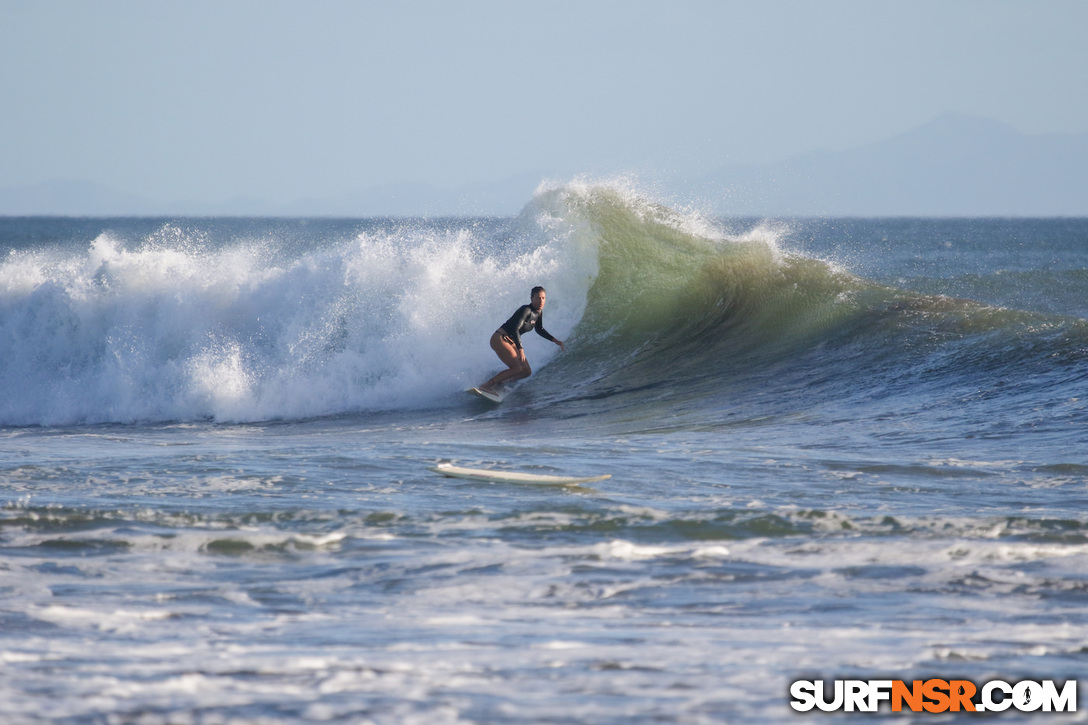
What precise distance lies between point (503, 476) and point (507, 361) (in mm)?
5265

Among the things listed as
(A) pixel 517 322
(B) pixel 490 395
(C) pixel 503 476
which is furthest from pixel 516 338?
(C) pixel 503 476

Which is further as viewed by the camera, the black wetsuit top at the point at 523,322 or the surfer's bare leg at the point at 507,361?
the surfer's bare leg at the point at 507,361

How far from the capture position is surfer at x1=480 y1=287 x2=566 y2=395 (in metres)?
11.8

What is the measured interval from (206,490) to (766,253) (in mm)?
11409

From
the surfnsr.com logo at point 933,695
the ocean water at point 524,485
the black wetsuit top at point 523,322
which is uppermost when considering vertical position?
the black wetsuit top at point 523,322

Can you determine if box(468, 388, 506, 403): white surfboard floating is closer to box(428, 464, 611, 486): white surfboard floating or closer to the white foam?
the white foam

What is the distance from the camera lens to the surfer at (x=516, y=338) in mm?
11797

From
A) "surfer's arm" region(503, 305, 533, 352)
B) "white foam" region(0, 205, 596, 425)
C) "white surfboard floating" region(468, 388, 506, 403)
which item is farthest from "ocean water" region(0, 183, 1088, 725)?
"surfer's arm" region(503, 305, 533, 352)

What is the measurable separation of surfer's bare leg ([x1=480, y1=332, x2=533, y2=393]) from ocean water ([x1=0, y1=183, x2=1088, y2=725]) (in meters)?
0.33

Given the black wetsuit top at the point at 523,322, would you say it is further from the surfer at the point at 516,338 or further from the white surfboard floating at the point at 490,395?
the white surfboard floating at the point at 490,395

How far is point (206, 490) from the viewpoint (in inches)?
259

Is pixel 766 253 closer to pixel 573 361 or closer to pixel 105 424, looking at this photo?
pixel 573 361

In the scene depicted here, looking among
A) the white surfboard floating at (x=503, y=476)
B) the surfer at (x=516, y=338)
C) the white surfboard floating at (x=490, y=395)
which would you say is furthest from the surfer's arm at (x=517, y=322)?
the white surfboard floating at (x=503, y=476)

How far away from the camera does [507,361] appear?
1210 cm
